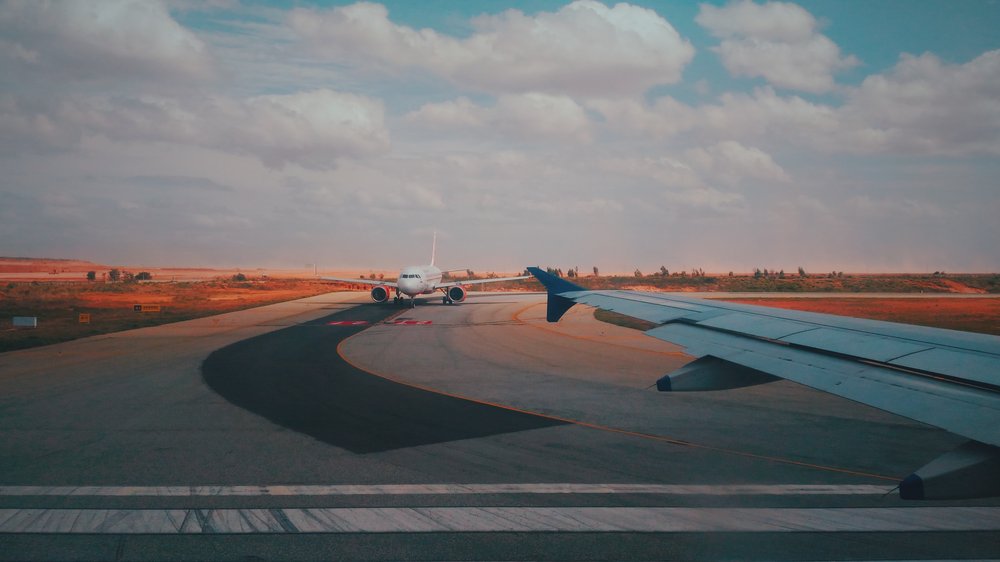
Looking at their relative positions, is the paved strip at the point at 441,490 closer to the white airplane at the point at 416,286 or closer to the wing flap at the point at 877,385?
the wing flap at the point at 877,385

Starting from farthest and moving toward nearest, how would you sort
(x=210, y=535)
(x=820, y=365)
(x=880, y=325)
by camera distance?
(x=880, y=325), (x=210, y=535), (x=820, y=365)

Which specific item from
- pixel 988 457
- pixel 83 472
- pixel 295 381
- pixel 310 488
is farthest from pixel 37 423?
pixel 988 457

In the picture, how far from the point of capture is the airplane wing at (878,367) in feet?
13.2

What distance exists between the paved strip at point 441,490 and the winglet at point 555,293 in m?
3.92

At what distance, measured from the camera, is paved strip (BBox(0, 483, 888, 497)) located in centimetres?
816

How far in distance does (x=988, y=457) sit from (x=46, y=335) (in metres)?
32.9

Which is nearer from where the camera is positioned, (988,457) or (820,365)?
(988,457)

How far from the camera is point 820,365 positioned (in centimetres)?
624

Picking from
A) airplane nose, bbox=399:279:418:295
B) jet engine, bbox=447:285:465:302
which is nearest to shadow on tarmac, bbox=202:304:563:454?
airplane nose, bbox=399:279:418:295

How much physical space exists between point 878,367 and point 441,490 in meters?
Answer: 5.60

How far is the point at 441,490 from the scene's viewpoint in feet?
27.1

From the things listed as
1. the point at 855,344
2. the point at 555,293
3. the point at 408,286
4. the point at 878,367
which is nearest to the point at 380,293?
the point at 408,286

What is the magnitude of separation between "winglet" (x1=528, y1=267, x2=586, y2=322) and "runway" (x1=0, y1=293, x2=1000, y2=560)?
88.8 inches

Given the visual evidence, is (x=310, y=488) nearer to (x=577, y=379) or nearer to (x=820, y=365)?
(x=820, y=365)
